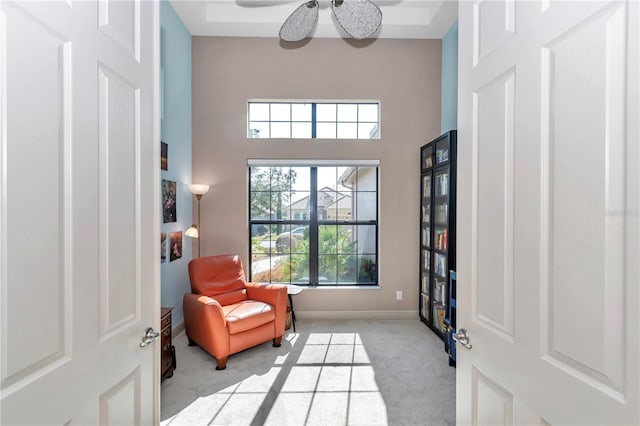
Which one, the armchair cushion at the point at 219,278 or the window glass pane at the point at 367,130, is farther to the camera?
the window glass pane at the point at 367,130

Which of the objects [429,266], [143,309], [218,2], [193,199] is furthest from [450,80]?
[143,309]

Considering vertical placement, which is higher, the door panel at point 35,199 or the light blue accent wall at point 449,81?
the light blue accent wall at point 449,81

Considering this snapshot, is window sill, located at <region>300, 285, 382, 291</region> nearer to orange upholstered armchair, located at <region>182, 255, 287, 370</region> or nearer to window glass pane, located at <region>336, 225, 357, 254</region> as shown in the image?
→ window glass pane, located at <region>336, 225, 357, 254</region>

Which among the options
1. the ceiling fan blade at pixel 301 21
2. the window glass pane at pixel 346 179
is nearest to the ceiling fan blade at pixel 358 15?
the ceiling fan blade at pixel 301 21

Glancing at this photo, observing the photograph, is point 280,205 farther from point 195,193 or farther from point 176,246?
point 176,246

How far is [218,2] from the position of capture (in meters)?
3.35

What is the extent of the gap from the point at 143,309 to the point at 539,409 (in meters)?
1.38

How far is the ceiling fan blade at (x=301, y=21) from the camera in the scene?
2.16m

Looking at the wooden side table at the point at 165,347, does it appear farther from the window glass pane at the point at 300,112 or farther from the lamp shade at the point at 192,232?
the window glass pane at the point at 300,112

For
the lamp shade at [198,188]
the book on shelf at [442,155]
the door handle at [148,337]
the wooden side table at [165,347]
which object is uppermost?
the book on shelf at [442,155]

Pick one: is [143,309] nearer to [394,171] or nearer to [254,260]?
[254,260]

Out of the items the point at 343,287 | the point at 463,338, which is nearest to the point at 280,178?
the point at 343,287

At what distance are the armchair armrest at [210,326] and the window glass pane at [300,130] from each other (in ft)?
7.30

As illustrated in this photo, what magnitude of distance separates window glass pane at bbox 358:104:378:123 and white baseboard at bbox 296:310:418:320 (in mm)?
2462
